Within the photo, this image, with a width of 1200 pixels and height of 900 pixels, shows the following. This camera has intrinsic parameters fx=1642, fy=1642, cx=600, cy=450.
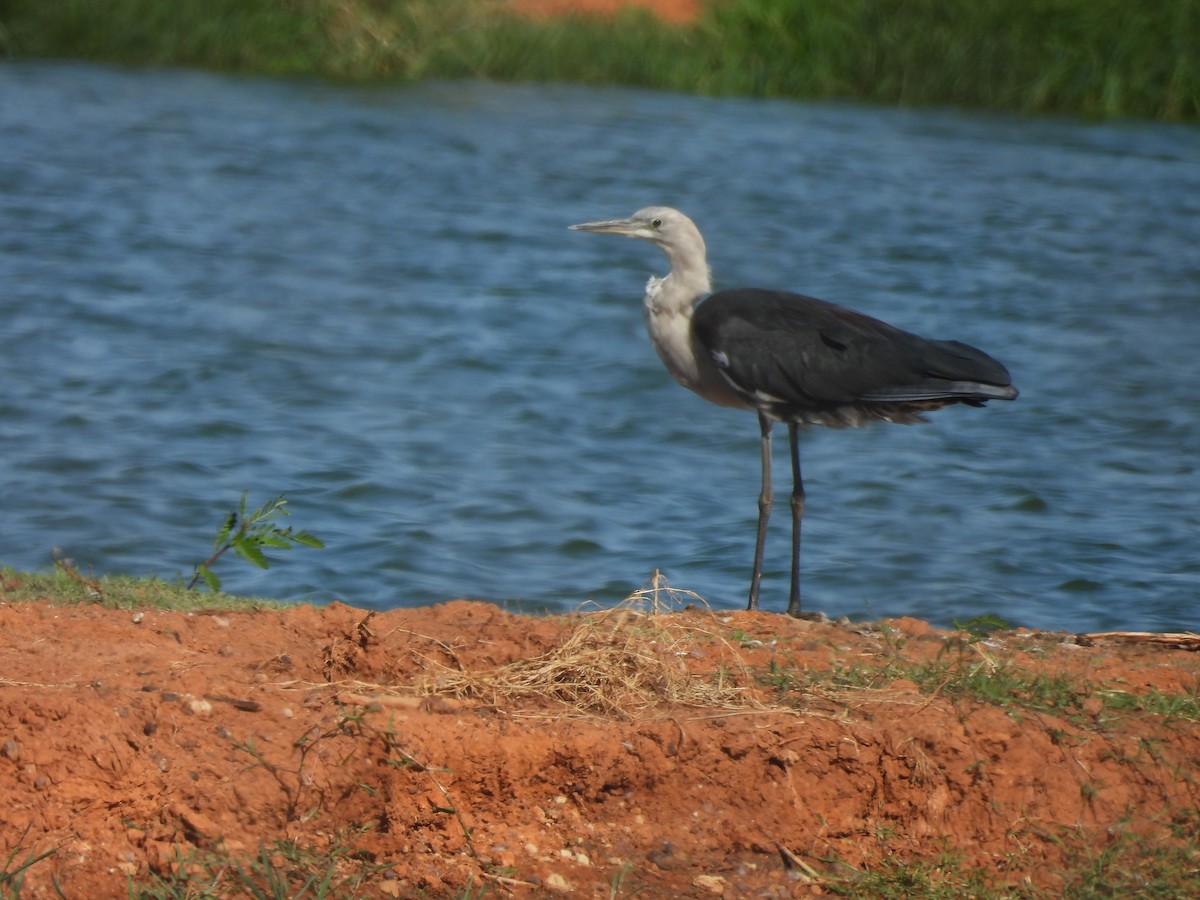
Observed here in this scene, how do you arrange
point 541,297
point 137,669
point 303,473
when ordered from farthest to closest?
point 541,297
point 303,473
point 137,669

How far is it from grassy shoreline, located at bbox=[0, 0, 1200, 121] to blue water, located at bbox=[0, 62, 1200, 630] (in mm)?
405

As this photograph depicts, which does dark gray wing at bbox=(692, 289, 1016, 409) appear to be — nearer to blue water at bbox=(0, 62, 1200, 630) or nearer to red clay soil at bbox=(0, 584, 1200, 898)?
blue water at bbox=(0, 62, 1200, 630)

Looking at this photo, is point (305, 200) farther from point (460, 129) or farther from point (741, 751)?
point (741, 751)

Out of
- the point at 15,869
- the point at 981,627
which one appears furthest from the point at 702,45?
the point at 15,869

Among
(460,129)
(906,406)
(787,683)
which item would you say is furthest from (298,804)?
(460,129)

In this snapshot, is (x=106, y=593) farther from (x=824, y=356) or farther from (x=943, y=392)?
(x=943, y=392)

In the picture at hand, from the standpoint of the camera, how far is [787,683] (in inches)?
178

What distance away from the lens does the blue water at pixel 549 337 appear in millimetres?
7852

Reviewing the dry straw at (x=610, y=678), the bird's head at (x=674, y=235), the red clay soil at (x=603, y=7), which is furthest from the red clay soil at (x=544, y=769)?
the red clay soil at (x=603, y=7)

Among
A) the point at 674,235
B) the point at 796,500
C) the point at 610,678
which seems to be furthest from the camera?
the point at 674,235

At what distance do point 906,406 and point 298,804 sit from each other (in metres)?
3.16

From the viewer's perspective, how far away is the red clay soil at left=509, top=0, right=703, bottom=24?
2184 cm

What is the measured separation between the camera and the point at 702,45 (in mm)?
20812

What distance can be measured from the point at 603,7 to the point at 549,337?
11.4 metres
